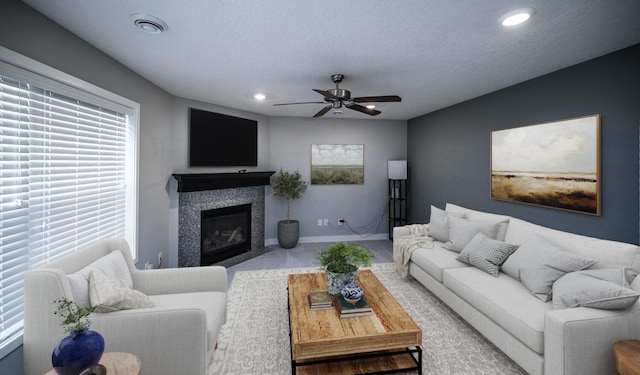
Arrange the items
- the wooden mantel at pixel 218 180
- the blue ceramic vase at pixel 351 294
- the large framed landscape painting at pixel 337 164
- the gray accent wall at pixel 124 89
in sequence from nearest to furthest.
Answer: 1. the gray accent wall at pixel 124 89
2. the blue ceramic vase at pixel 351 294
3. the wooden mantel at pixel 218 180
4. the large framed landscape painting at pixel 337 164

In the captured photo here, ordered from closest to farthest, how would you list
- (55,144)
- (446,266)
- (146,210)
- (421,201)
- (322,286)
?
1. (55,144)
2. (322,286)
3. (446,266)
4. (146,210)
5. (421,201)

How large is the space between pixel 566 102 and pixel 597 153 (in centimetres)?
60

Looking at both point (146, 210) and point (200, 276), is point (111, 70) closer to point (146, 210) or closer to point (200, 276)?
point (146, 210)

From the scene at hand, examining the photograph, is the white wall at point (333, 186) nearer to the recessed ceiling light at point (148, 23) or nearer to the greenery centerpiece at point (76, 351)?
the recessed ceiling light at point (148, 23)

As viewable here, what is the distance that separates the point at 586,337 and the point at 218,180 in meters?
4.11

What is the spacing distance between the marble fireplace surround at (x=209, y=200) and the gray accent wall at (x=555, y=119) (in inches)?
123

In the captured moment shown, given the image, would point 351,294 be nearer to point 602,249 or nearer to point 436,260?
point 436,260

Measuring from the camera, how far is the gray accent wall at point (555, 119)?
7.55ft

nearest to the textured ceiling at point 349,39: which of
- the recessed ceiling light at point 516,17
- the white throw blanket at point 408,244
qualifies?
the recessed ceiling light at point 516,17

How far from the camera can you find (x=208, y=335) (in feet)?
5.95

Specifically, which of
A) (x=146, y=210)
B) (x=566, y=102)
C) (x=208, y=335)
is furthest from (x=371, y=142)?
(x=208, y=335)

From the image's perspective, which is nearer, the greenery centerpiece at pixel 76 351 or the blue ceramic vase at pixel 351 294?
the greenery centerpiece at pixel 76 351

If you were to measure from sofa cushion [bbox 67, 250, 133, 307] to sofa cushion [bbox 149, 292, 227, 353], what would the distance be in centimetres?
28

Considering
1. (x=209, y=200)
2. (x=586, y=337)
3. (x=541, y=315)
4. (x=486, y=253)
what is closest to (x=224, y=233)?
(x=209, y=200)
